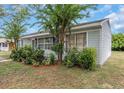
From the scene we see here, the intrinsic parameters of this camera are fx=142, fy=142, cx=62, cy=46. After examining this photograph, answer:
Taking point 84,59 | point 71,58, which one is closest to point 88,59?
point 84,59

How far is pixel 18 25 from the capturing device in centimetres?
1722

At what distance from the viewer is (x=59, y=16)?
9297mm

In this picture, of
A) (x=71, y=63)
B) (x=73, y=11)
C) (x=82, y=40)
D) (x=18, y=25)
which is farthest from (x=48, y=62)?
(x=18, y=25)

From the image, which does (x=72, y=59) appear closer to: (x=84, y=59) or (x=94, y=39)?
(x=84, y=59)

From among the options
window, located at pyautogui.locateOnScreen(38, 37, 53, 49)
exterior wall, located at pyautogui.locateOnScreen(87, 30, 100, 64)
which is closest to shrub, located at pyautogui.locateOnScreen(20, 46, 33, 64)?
window, located at pyautogui.locateOnScreen(38, 37, 53, 49)

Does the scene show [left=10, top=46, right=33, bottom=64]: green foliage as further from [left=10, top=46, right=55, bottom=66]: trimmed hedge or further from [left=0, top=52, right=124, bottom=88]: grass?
[left=0, top=52, right=124, bottom=88]: grass

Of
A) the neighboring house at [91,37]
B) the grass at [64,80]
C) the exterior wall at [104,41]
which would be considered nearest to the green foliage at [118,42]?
the exterior wall at [104,41]

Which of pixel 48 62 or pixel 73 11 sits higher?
pixel 73 11

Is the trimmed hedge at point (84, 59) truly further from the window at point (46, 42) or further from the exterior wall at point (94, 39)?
the window at point (46, 42)

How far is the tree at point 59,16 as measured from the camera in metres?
8.95

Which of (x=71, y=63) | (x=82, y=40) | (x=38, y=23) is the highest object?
(x=38, y=23)
